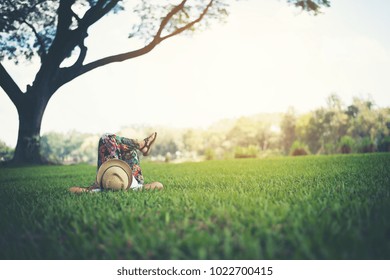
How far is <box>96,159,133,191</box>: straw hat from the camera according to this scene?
3.25 m

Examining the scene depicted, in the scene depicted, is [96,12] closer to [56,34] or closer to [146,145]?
[56,34]

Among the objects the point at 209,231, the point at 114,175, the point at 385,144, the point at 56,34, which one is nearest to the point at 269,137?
the point at 385,144

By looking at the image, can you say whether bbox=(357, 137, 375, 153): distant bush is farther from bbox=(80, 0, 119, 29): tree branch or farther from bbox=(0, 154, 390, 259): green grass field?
bbox=(80, 0, 119, 29): tree branch

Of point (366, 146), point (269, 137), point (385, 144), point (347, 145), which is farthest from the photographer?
point (269, 137)

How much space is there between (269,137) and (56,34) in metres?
21.4

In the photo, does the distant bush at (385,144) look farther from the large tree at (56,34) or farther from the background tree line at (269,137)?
the large tree at (56,34)

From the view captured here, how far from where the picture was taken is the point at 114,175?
130 inches

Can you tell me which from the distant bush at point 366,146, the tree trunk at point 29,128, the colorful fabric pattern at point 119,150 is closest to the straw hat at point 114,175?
the colorful fabric pattern at point 119,150

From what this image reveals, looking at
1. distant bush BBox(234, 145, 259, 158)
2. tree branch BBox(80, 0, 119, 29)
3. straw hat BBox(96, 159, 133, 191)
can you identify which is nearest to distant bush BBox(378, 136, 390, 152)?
distant bush BBox(234, 145, 259, 158)

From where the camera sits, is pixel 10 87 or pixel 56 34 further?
pixel 56 34

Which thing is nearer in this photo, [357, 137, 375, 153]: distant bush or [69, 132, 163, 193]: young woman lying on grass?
[69, 132, 163, 193]: young woman lying on grass

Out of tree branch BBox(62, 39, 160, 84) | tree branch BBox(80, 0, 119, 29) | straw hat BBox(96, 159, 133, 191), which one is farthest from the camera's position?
tree branch BBox(62, 39, 160, 84)
